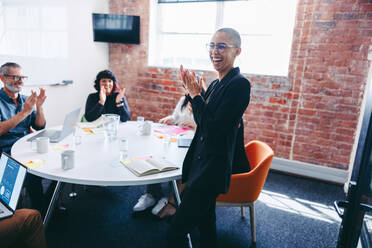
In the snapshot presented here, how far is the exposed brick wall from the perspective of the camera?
9.90 feet

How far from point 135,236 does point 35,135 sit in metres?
1.14

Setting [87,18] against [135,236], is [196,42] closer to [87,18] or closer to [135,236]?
[87,18]

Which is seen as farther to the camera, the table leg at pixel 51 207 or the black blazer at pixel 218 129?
the table leg at pixel 51 207

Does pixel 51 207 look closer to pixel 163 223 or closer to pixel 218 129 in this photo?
pixel 163 223

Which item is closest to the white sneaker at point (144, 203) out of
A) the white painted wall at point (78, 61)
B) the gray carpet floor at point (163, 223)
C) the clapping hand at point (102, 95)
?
the gray carpet floor at point (163, 223)

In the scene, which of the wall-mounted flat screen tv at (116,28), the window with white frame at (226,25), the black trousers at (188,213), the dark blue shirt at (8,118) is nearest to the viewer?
the black trousers at (188,213)

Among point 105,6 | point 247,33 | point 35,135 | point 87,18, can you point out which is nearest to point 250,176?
point 35,135

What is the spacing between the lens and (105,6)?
13.9 feet

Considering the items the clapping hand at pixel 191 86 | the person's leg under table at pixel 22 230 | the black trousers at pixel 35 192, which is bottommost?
the black trousers at pixel 35 192

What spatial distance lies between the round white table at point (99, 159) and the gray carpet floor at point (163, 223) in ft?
1.37

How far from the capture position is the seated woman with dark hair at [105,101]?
9.26 feet

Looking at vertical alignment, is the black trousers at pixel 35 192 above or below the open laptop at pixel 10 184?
below

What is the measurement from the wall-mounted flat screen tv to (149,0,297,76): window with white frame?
259 millimetres

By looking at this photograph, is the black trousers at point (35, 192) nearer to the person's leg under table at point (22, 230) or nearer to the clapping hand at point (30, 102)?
the clapping hand at point (30, 102)
